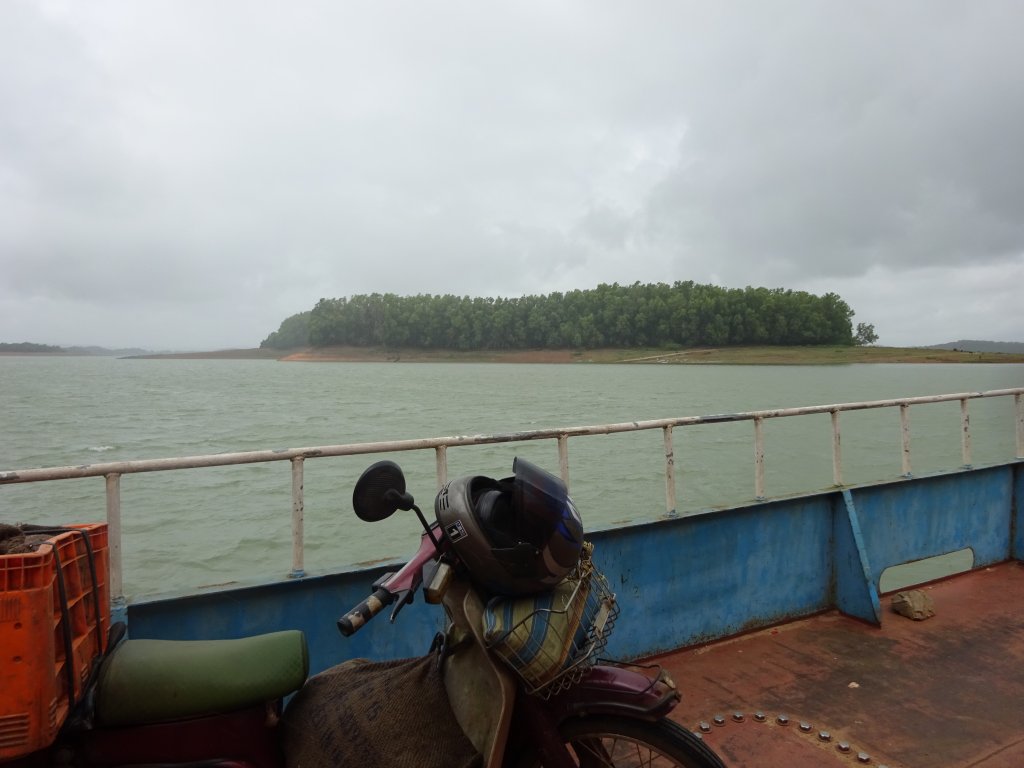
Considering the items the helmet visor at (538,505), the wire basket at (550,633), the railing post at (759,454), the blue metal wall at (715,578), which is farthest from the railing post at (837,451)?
the helmet visor at (538,505)

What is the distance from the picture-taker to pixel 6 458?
17.7 m

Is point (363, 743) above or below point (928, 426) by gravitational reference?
above

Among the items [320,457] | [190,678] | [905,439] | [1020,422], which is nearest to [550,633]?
[190,678]

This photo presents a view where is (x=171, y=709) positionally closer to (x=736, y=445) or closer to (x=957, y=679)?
(x=957, y=679)

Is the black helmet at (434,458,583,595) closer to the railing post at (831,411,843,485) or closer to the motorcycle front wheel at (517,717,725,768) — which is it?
the motorcycle front wheel at (517,717,725,768)

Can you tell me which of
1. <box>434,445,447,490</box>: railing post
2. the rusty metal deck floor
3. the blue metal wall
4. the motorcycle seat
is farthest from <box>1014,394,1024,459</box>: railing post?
the motorcycle seat

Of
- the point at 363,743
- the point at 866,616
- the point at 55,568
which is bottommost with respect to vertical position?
the point at 866,616

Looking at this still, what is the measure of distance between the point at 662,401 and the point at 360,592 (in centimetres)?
2875

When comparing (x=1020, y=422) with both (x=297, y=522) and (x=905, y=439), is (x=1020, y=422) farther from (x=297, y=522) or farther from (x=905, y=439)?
(x=297, y=522)

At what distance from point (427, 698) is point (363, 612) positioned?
0.36 meters

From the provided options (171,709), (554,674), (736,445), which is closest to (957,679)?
(554,674)

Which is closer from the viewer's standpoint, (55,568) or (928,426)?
(55,568)

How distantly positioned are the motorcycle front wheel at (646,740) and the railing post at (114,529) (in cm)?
158

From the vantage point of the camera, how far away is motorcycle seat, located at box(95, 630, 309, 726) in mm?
1618
